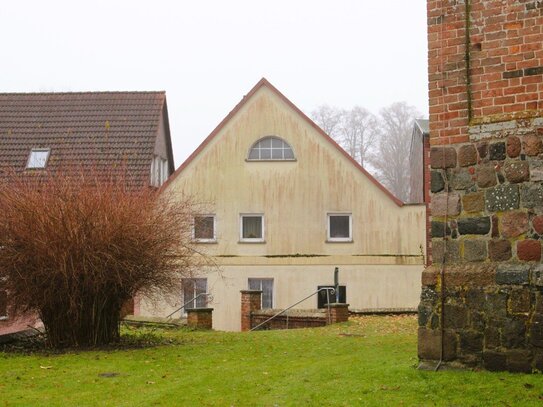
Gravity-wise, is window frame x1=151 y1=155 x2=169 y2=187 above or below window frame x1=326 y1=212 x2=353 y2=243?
above

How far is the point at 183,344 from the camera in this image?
1455 cm

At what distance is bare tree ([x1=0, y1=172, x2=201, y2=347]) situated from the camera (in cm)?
1329

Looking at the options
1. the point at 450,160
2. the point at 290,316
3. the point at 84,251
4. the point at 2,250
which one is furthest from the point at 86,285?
the point at 290,316

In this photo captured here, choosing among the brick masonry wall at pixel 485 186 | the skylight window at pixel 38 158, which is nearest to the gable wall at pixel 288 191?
the skylight window at pixel 38 158

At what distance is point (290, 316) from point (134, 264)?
8095mm

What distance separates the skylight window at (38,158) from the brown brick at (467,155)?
20.8 meters

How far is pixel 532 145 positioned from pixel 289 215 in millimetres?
17824

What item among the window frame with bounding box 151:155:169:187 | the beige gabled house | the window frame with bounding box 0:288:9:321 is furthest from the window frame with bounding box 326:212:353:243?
the window frame with bounding box 0:288:9:321

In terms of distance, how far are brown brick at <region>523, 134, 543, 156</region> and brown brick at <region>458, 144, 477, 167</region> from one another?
606 mm

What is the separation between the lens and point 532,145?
948 cm

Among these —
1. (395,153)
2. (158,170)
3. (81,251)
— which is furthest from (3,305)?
(395,153)

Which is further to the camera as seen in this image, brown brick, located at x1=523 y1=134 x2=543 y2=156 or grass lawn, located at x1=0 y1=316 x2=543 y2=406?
brown brick, located at x1=523 y1=134 x2=543 y2=156

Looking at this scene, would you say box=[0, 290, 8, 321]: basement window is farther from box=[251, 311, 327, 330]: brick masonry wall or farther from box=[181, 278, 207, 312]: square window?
box=[181, 278, 207, 312]: square window

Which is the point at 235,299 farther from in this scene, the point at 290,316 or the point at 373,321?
the point at 373,321
